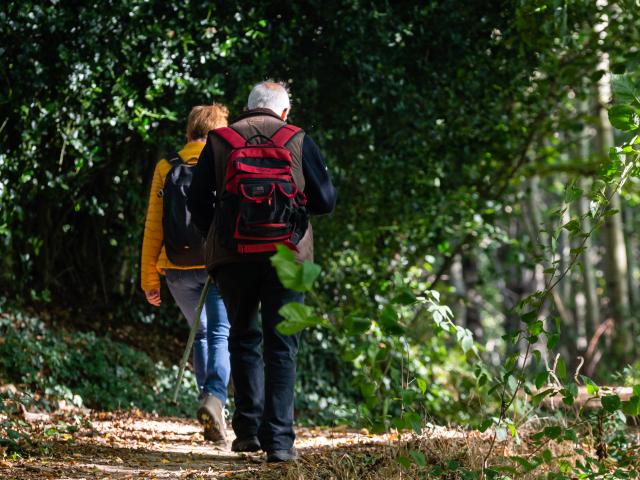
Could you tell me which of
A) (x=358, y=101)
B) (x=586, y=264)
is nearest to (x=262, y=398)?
(x=358, y=101)

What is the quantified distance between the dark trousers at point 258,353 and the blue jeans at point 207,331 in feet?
2.13

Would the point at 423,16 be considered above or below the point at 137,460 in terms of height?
above

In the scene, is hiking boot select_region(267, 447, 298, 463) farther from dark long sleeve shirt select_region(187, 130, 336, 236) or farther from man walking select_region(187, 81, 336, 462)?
dark long sleeve shirt select_region(187, 130, 336, 236)

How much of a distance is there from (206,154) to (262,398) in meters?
1.47

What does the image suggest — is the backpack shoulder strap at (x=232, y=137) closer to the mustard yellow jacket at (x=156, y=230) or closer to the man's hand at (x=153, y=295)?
the mustard yellow jacket at (x=156, y=230)

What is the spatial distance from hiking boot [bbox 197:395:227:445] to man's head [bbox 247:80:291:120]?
74.5 inches

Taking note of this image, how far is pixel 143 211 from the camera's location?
8766mm

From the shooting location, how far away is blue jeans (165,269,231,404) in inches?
222

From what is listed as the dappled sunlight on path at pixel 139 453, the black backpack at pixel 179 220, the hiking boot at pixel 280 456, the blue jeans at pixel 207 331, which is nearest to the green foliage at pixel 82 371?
the dappled sunlight on path at pixel 139 453

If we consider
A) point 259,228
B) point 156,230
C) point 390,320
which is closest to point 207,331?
point 156,230

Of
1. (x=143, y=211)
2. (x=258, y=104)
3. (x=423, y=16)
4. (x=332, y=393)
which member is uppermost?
(x=423, y=16)

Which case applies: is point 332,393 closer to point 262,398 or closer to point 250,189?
point 262,398

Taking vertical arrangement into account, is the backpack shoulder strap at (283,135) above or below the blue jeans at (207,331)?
above

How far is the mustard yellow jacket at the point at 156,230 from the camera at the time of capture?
18.7ft
